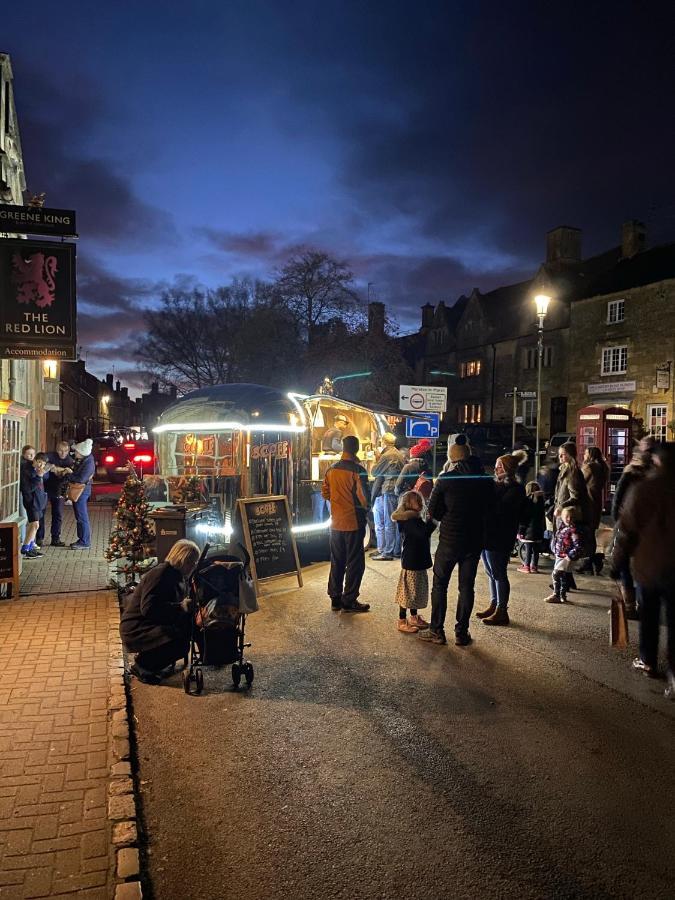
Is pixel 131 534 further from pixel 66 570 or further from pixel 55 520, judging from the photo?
pixel 55 520

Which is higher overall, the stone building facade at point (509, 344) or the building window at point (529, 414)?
the stone building facade at point (509, 344)

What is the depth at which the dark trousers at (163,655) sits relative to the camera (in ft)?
18.6

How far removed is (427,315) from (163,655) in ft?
143

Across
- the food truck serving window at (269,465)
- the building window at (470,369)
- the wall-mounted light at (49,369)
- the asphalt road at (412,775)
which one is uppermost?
the building window at (470,369)

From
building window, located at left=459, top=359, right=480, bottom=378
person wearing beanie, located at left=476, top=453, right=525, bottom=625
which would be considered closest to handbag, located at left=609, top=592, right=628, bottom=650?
person wearing beanie, located at left=476, top=453, right=525, bottom=625

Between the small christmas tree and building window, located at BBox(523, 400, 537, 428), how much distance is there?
3119 centimetres

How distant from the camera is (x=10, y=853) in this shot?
3.34 meters

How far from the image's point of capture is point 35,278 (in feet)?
29.6

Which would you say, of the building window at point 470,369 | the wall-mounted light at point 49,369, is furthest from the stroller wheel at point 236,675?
the building window at point 470,369

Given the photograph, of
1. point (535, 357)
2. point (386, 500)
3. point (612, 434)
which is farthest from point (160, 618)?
point (535, 357)

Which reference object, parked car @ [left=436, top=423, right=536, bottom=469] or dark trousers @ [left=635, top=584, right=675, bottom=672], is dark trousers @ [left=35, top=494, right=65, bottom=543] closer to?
dark trousers @ [left=635, top=584, right=675, bottom=672]

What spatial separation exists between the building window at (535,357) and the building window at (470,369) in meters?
4.06

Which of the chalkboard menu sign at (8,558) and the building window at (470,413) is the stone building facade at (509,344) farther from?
the chalkboard menu sign at (8,558)

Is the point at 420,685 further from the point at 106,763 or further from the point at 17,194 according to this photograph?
the point at 17,194
